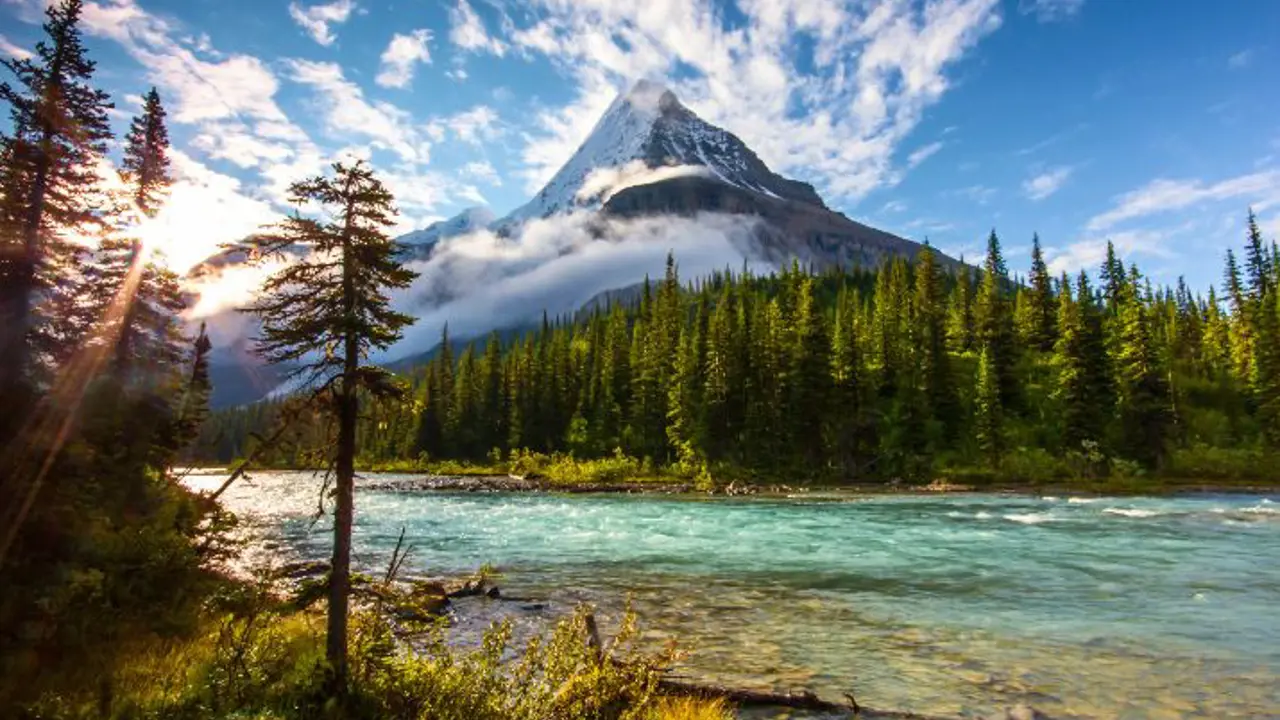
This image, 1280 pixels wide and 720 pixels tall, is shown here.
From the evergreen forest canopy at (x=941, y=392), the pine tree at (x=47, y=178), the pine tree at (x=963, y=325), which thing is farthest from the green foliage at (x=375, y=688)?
the pine tree at (x=963, y=325)

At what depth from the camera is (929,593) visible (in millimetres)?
19094

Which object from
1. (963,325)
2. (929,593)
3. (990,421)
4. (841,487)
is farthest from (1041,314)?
(929,593)

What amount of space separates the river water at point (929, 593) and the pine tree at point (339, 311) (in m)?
2.95

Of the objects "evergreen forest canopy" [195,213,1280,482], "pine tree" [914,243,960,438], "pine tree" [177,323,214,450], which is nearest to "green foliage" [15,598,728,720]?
"pine tree" [177,323,214,450]

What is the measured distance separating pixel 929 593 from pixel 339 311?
56.0 ft

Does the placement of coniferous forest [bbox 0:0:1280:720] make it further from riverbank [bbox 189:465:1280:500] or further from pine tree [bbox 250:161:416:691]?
riverbank [bbox 189:465:1280:500]

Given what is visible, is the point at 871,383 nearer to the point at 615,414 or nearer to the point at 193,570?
the point at 615,414

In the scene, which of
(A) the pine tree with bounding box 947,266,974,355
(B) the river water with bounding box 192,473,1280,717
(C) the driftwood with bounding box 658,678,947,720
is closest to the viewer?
(C) the driftwood with bounding box 658,678,947,720

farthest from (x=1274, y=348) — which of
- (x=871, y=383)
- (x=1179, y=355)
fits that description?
(x=871, y=383)

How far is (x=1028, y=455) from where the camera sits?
75875 millimetres

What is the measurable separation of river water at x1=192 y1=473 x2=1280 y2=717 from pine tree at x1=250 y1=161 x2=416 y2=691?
295 centimetres

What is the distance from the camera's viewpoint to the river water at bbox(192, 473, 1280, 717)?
11.5m

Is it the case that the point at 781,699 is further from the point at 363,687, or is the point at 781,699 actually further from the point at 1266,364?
the point at 1266,364

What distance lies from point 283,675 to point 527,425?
4111 inches
